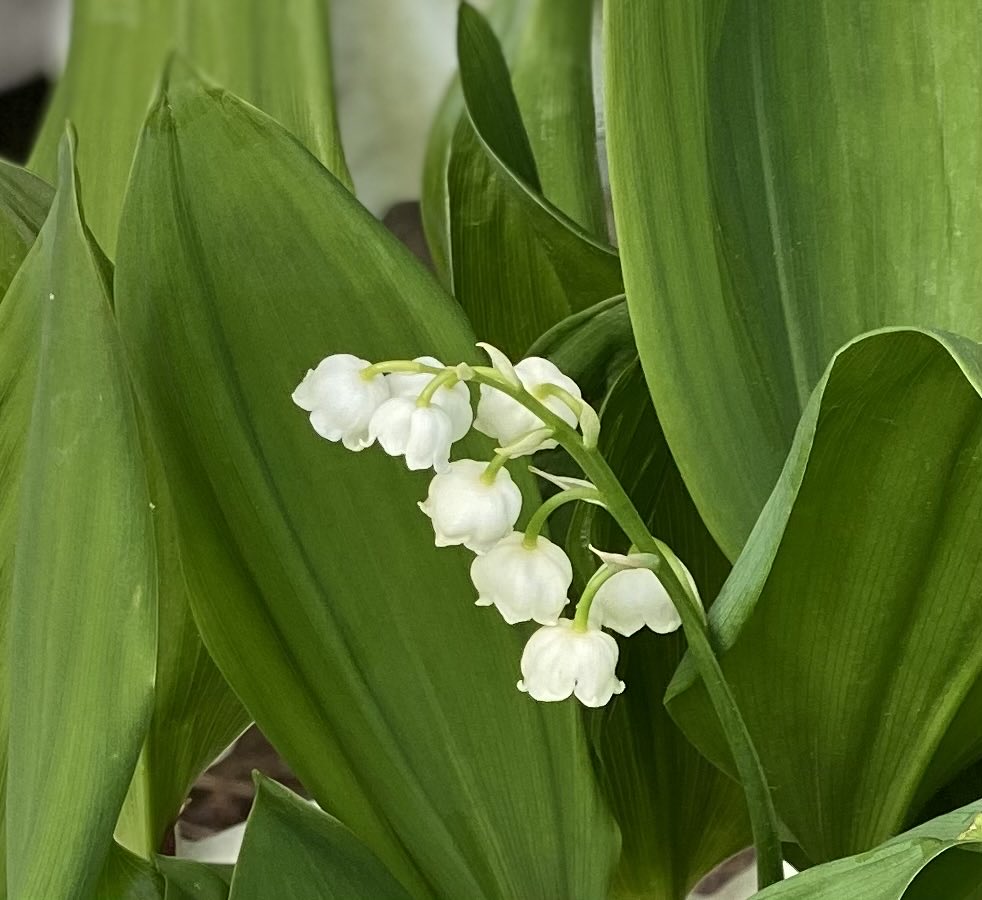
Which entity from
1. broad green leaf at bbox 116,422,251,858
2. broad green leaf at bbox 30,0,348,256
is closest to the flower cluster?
broad green leaf at bbox 116,422,251,858

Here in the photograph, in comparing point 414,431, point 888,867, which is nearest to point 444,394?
point 414,431

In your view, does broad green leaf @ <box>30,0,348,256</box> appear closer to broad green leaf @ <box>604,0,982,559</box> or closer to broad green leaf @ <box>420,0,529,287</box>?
broad green leaf @ <box>420,0,529,287</box>

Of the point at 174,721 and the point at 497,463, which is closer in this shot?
the point at 497,463

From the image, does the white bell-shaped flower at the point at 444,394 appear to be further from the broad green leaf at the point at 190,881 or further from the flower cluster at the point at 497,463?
the broad green leaf at the point at 190,881

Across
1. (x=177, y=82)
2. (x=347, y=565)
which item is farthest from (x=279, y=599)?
(x=177, y=82)

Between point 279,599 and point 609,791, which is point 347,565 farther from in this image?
point 609,791

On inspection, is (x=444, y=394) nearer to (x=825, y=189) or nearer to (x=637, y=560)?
(x=637, y=560)
